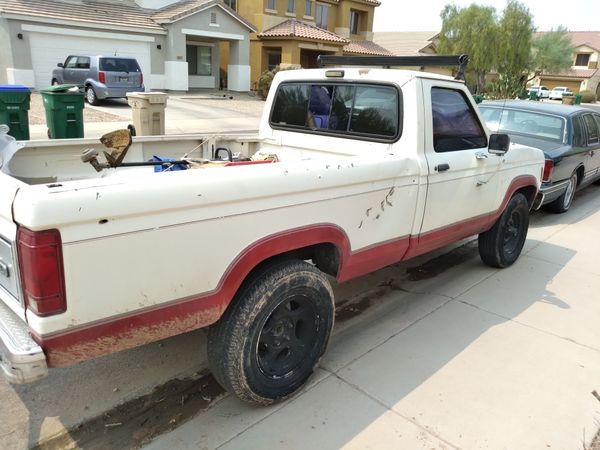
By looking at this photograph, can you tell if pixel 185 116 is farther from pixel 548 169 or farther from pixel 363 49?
pixel 363 49

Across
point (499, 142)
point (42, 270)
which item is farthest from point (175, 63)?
point (42, 270)

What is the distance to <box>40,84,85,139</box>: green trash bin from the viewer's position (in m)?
8.52

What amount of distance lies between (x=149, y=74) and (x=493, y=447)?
23.9m

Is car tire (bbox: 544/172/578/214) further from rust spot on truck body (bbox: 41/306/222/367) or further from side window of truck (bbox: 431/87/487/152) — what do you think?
rust spot on truck body (bbox: 41/306/222/367)

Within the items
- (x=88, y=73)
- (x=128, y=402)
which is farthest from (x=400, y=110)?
(x=88, y=73)

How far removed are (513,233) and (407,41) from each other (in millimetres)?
44639

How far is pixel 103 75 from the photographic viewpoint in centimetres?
1750

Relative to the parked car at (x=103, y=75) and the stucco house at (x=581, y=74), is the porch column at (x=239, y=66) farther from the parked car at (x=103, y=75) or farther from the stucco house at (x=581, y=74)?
the stucco house at (x=581, y=74)

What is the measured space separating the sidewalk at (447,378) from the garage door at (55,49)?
65.4 feet

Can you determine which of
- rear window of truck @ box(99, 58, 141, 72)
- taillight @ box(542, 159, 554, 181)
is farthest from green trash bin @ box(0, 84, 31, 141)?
rear window of truck @ box(99, 58, 141, 72)

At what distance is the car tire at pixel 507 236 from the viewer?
4.98 metres

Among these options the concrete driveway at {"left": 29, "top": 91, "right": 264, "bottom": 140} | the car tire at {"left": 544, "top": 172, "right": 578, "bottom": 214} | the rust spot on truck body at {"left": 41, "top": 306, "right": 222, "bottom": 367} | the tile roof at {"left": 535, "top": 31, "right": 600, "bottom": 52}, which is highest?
the tile roof at {"left": 535, "top": 31, "right": 600, "bottom": 52}

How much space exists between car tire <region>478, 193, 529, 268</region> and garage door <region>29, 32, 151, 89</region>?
20.4m

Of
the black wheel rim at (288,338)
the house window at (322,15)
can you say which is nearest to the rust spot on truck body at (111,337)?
the black wheel rim at (288,338)
